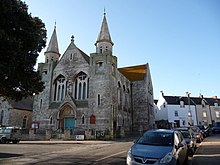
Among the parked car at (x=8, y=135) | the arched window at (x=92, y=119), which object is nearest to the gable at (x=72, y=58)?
the arched window at (x=92, y=119)

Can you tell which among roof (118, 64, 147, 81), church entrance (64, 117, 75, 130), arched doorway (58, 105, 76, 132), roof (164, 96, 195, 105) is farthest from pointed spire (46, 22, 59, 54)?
roof (164, 96, 195, 105)

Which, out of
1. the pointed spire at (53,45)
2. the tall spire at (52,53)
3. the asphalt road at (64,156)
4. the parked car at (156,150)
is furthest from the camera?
the pointed spire at (53,45)

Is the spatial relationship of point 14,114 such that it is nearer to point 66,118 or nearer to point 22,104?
point 22,104

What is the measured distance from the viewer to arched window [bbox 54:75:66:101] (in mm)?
34619

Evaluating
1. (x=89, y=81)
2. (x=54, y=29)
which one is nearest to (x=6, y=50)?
(x=89, y=81)

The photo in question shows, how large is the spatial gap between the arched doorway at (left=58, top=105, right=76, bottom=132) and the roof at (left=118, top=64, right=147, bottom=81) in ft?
55.8

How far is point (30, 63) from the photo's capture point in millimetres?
13352

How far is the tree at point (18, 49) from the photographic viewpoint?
1093 cm

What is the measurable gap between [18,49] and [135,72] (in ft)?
123

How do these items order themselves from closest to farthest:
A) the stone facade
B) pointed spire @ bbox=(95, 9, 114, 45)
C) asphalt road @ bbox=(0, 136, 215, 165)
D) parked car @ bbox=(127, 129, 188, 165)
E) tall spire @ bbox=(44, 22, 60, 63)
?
parked car @ bbox=(127, 129, 188, 165) < asphalt road @ bbox=(0, 136, 215, 165) < pointed spire @ bbox=(95, 9, 114, 45) < tall spire @ bbox=(44, 22, 60, 63) < the stone facade

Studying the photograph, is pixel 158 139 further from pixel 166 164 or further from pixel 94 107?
pixel 94 107

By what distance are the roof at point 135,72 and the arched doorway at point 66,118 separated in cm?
1701

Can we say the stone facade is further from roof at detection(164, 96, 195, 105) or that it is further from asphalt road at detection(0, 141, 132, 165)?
roof at detection(164, 96, 195, 105)

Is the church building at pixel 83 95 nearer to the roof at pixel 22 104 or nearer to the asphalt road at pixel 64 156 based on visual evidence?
the roof at pixel 22 104
